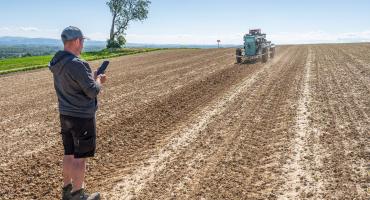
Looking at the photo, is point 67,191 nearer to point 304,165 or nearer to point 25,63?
point 304,165

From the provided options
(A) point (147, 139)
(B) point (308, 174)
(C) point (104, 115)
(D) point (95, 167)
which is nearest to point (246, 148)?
(B) point (308, 174)

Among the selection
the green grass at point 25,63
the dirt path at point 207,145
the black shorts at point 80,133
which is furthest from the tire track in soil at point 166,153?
the green grass at point 25,63

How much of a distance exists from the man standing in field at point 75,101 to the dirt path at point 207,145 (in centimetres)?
83

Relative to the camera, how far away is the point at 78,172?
489 centimetres

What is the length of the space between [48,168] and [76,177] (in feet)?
6.61

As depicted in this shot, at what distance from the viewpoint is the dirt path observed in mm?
5730

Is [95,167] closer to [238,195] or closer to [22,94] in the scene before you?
[238,195]

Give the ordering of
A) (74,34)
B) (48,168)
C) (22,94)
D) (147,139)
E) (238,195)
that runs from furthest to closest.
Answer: (22,94) → (147,139) → (48,168) → (238,195) → (74,34)

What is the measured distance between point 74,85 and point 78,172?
3.47 feet

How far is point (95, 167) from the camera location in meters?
6.71

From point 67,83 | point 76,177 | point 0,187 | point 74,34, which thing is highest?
point 74,34

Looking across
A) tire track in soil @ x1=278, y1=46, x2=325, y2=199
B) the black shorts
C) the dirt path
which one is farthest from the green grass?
the black shorts

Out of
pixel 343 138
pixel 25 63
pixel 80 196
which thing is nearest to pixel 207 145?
pixel 343 138

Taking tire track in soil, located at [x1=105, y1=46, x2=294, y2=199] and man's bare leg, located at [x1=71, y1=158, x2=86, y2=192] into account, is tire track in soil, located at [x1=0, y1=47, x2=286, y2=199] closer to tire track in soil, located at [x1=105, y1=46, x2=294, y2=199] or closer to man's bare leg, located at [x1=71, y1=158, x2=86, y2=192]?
tire track in soil, located at [x1=105, y1=46, x2=294, y2=199]
